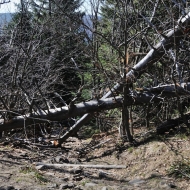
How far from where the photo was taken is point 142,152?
631cm

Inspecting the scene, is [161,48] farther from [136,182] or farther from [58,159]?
[58,159]

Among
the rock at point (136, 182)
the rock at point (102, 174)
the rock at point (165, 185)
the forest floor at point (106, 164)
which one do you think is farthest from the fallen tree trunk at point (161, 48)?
the rock at point (165, 185)

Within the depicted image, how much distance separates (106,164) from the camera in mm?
6391

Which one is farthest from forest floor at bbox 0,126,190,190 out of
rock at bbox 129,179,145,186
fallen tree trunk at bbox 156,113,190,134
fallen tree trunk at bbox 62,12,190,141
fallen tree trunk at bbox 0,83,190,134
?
fallen tree trunk at bbox 62,12,190,141

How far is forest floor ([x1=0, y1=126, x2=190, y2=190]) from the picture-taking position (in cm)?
519

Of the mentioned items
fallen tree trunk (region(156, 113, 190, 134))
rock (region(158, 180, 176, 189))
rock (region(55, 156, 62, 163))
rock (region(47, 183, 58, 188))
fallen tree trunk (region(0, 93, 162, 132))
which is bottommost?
rock (region(158, 180, 176, 189))

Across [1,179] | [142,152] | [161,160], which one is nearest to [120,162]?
[142,152]

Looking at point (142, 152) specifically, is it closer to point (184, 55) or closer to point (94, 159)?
point (94, 159)

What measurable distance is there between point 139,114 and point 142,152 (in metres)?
2.48

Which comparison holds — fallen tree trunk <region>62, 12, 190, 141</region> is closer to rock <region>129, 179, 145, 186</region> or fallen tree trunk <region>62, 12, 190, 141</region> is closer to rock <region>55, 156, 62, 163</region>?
rock <region>55, 156, 62, 163</region>

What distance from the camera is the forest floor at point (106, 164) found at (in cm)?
519

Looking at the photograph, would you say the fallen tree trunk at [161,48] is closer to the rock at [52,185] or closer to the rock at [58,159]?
the rock at [58,159]

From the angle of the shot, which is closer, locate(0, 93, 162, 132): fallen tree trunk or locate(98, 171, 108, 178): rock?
locate(98, 171, 108, 178): rock

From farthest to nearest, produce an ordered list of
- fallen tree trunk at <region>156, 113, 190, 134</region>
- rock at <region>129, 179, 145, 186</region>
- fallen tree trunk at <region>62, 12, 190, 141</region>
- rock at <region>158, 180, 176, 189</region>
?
1. fallen tree trunk at <region>156, 113, 190, 134</region>
2. fallen tree trunk at <region>62, 12, 190, 141</region>
3. rock at <region>129, 179, 145, 186</region>
4. rock at <region>158, 180, 176, 189</region>
